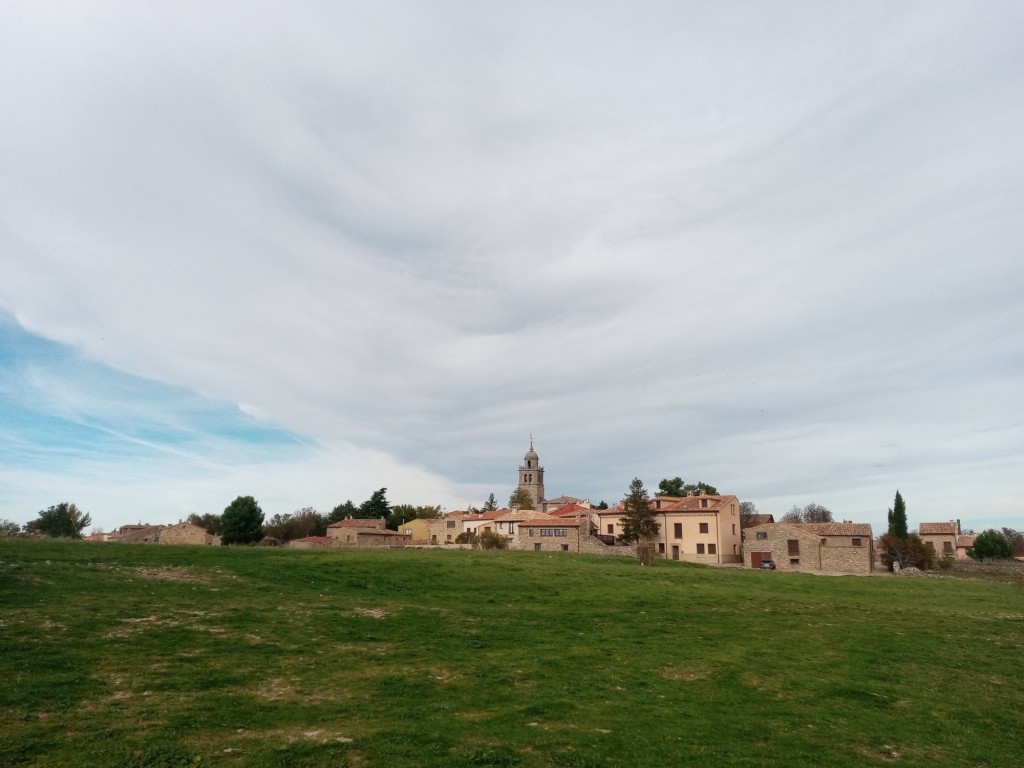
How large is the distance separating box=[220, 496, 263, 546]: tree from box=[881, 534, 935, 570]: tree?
310 feet

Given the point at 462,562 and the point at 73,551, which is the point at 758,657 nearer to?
the point at 462,562

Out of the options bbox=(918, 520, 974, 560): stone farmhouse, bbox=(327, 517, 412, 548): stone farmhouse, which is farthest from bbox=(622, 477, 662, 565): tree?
bbox=(918, 520, 974, 560): stone farmhouse

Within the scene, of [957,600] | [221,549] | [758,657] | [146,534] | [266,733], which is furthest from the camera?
[146,534]

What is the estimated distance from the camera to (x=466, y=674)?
20.2 metres

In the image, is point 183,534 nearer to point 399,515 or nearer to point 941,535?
point 399,515

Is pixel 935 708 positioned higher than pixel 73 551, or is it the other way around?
pixel 73 551

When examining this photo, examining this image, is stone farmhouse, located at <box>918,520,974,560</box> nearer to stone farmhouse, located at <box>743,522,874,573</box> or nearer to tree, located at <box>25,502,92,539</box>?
stone farmhouse, located at <box>743,522,874,573</box>

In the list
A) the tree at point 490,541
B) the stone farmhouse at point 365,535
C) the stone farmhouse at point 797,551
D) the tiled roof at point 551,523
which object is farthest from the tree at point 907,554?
the stone farmhouse at point 365,535

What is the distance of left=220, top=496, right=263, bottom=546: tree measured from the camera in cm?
9569

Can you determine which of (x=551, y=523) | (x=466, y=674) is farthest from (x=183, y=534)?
(x=466, y=674)

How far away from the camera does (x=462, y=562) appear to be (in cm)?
5034

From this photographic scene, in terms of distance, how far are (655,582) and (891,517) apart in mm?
93968

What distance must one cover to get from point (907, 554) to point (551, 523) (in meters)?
52.6

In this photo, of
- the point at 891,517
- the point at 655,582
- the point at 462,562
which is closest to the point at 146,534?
the point at 462,562
